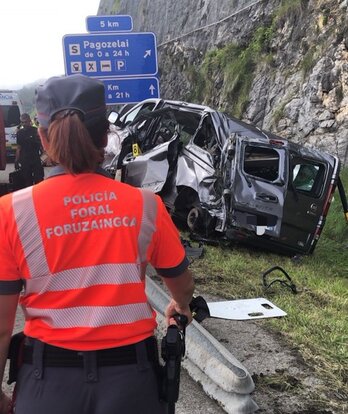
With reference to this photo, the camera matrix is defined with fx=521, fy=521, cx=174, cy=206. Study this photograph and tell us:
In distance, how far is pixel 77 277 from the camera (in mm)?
1447

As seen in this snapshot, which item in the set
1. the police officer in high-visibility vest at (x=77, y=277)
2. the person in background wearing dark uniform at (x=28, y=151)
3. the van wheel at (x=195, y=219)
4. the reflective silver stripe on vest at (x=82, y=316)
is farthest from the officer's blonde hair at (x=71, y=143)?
the person in background wearing dark uniform at (x=28, y=151)

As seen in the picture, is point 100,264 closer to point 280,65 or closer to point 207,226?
point 207,226

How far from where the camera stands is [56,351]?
4.69 ft

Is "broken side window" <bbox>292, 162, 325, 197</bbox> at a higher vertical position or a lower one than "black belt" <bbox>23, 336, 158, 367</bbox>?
lower

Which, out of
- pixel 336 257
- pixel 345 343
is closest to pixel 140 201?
pixel 345 343

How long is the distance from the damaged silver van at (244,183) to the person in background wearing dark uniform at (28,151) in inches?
114

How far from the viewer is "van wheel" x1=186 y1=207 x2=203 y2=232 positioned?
7.58 meters

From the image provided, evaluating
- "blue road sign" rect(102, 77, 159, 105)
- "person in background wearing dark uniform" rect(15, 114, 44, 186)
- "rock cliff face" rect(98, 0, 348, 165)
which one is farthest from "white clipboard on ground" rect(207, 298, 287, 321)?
"blue road sign" rect(102, 77, 159, 105)

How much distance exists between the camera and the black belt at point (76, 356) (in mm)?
1418

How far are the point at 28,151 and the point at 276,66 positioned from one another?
8.29m

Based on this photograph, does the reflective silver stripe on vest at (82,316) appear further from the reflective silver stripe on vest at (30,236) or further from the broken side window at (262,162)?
the broken side window at (262,162)

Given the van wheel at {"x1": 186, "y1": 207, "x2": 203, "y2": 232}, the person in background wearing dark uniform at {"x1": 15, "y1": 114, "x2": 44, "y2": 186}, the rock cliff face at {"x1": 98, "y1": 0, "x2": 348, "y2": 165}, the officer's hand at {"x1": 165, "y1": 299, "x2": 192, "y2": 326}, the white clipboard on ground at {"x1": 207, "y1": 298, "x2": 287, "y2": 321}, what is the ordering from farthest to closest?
1. the rock cliff face at {"x1": 98, "y1": 0, "x2": 348, "y2": 165}
2. the person in background wearing dark uniform at {"x1": 15, "y1": 114, "x2": 44, "y2": 186}
3. the van wheel at {"x1": 186, "y1": 207, "x2": 203, "y2": 232}
4. the white clipboard on ground at {"x1": 207, "y1": 298, "x2": 287, "y2": 321}
5. the officer's hand at {"x1": 165, "y1": 299, "x2": 192, "y2": 326}

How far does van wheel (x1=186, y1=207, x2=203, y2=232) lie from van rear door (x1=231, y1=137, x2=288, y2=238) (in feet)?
2.57

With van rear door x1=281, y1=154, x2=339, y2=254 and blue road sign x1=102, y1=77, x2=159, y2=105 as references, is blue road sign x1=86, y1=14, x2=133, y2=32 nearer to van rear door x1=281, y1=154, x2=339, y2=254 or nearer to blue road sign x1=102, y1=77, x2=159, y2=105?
blue road sign x1=102, y1=77, x2=159, y2=105
